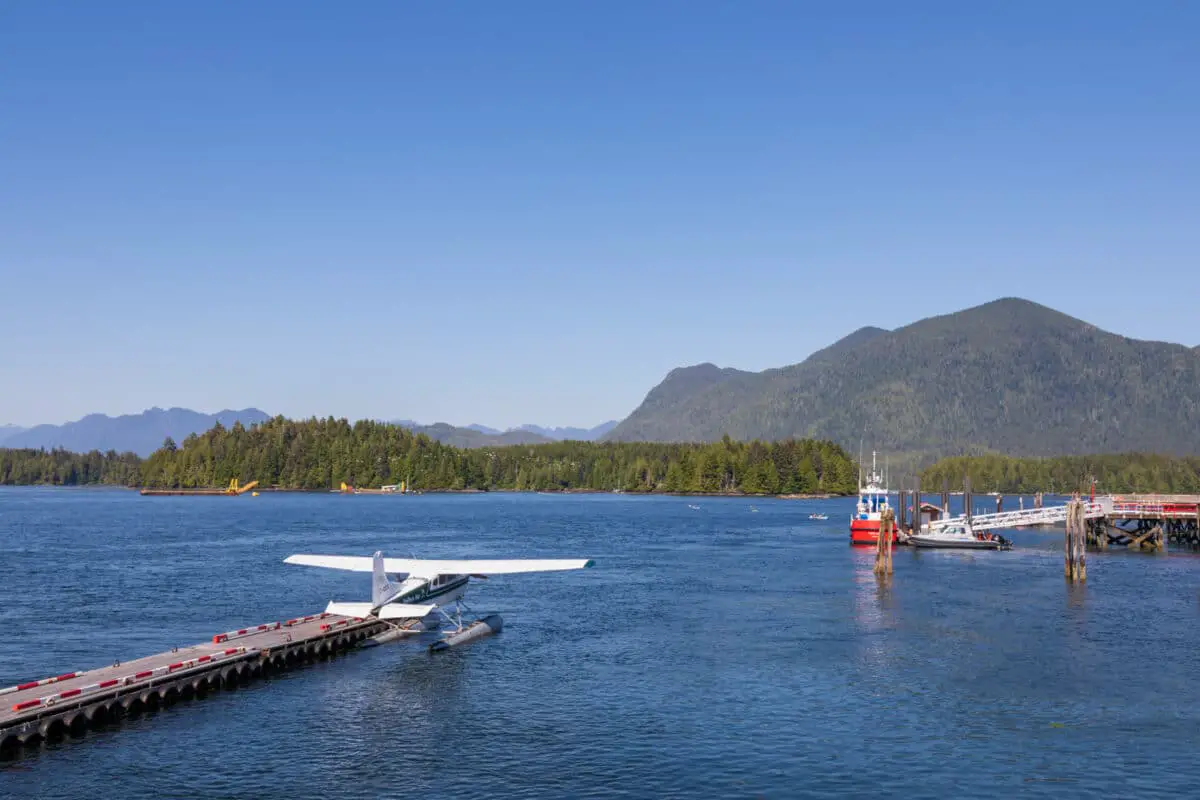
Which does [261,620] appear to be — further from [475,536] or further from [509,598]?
[475,536]

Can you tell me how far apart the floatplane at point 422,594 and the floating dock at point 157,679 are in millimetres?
1948

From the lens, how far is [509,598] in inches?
3147

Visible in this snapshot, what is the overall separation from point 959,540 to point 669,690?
273 feet

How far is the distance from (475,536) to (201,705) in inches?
3877

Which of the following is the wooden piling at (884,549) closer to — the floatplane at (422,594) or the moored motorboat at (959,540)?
the moored motorboat at (959,540)

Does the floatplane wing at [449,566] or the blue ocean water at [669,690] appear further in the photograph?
the floatplane wing at [449,566]

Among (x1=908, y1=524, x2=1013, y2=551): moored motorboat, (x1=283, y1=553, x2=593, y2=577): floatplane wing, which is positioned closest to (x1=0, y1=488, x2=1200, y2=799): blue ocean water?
(x1=283, y1=553, x2=593, y2=577): floatplane wing

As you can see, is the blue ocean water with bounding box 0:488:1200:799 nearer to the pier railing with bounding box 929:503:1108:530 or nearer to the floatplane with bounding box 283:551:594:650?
the floatplane with bounding box 283:551:594:650

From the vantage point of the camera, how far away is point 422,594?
6247cm

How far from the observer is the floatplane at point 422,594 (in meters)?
59.8

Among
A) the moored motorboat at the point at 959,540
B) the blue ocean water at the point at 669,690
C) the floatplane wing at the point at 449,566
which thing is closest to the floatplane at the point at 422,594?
the floatplane wing at the point at 449,566

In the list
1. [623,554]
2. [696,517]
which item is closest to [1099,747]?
[623,554]

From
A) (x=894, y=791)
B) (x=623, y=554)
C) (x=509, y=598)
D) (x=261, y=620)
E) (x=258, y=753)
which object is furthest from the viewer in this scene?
(x=623, y=554)

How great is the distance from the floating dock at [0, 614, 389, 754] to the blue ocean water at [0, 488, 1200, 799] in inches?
45.8
